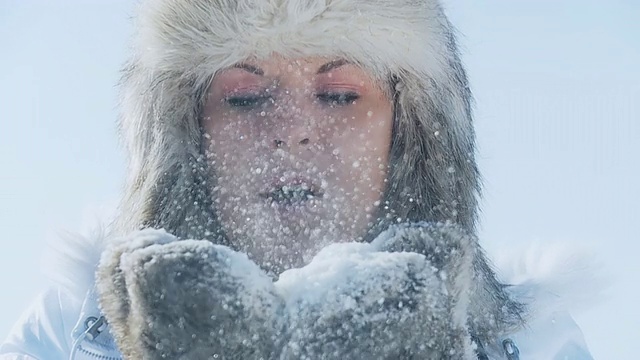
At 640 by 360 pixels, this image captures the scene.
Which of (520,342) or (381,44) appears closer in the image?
(381,44)

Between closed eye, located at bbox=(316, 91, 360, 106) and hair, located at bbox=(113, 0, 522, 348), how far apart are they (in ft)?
0.16

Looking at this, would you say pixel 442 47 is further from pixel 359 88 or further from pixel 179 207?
pixel 179 207

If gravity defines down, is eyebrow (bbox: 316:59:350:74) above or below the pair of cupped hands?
above

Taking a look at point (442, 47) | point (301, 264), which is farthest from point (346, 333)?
point (442, 47)

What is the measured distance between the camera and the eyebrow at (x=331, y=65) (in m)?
1.05

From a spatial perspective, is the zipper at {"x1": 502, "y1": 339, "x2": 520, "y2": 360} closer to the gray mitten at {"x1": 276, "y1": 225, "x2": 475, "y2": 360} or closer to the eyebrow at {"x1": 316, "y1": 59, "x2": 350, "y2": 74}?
the gray mitten at {"x1": 276, "y1": 225, "x2": 475, "y2": 360}

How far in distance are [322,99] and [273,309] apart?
38 centimetres

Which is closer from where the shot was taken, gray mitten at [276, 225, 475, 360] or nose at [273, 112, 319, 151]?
gray mitten at [276, 225, 475, 360]

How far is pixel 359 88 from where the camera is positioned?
1064 millimetres

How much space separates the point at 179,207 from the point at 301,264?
22 cm

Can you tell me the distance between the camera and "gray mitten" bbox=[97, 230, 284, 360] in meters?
0.73

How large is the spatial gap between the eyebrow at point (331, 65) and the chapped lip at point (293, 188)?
0.16 metres

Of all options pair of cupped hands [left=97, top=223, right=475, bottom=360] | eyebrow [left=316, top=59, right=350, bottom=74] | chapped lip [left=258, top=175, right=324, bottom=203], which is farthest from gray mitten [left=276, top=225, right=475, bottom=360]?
eyebrow [left=316, top=59, right=350, bottom=74]

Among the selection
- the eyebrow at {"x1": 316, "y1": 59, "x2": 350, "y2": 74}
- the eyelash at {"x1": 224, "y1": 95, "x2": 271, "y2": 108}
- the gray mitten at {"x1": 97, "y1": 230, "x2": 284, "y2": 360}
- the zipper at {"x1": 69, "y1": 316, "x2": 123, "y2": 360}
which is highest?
the eyebrow at {"x1": 316, "y1": 59, "x2": 350, "y2": 74}
